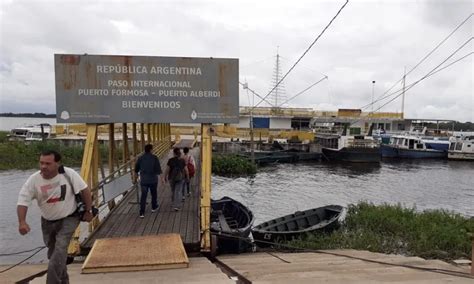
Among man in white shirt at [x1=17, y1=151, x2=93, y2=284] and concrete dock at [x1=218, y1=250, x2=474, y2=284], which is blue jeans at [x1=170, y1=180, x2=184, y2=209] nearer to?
concrete dock at [x1=218, y1=250, x2=474, y2=284]

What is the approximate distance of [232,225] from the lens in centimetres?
1325

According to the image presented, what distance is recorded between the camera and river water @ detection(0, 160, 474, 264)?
16.9m

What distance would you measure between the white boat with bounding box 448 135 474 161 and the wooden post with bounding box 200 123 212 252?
56115mm

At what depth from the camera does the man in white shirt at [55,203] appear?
4.68 m

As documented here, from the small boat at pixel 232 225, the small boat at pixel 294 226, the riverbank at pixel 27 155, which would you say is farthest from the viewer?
the riverbank at pixel 27 155

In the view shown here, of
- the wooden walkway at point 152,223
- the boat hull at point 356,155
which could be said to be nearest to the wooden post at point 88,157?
the wooden walkway at point 152,223

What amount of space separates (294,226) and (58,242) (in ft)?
32.9

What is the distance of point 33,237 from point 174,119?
8.86m

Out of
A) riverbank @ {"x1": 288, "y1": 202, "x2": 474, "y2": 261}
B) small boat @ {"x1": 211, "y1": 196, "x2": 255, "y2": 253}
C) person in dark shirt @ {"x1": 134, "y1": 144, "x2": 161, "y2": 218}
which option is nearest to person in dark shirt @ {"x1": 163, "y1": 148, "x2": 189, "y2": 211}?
Answer: person in dark shirt @ {"x1": 134, "y1": 144, "x2": 161, "y2": 218}

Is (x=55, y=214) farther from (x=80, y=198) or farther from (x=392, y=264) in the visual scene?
(x=392, y=264)

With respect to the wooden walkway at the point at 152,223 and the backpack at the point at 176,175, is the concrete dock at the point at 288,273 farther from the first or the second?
the backpack at the point at 176,175

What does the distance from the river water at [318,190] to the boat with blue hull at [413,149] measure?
392 inches

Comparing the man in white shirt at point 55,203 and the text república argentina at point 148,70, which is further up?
the text república argentina at point 148,70

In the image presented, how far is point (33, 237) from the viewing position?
1417 centimetres
